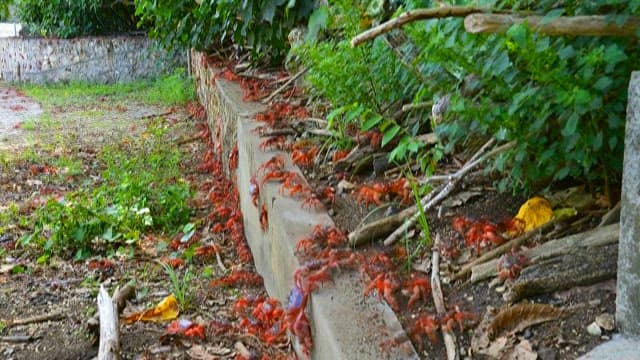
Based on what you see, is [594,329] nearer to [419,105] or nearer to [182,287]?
[419,105]

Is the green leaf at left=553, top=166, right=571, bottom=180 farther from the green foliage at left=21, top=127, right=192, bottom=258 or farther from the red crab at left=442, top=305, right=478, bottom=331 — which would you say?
the green foliage at left=21, top=127, right=192, bottom=258

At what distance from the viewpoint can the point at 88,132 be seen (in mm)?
9195

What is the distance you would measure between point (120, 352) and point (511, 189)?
5.82ft

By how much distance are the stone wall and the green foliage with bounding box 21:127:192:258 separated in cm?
745

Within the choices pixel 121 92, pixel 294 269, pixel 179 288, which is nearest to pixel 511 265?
pixel 294 269

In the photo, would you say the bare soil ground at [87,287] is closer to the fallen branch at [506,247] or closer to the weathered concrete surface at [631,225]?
the fallen branch at [506,247]

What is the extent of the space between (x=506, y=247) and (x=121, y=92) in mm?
11079

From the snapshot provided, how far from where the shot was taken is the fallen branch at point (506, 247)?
2504 mm

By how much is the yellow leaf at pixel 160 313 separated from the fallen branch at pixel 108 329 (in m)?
0.11

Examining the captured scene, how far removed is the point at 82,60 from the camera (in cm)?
1415

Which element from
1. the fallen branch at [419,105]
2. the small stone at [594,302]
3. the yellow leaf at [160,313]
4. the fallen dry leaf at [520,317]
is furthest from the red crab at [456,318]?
the yellow leaf at [160,313]

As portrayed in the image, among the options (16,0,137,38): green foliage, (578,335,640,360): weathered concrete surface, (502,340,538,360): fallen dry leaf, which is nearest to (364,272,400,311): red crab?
(502,340,538,360): fallen dry leaf

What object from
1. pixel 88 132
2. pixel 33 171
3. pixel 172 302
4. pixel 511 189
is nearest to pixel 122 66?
pixel 88 132

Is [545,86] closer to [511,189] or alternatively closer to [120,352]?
[511,189]
